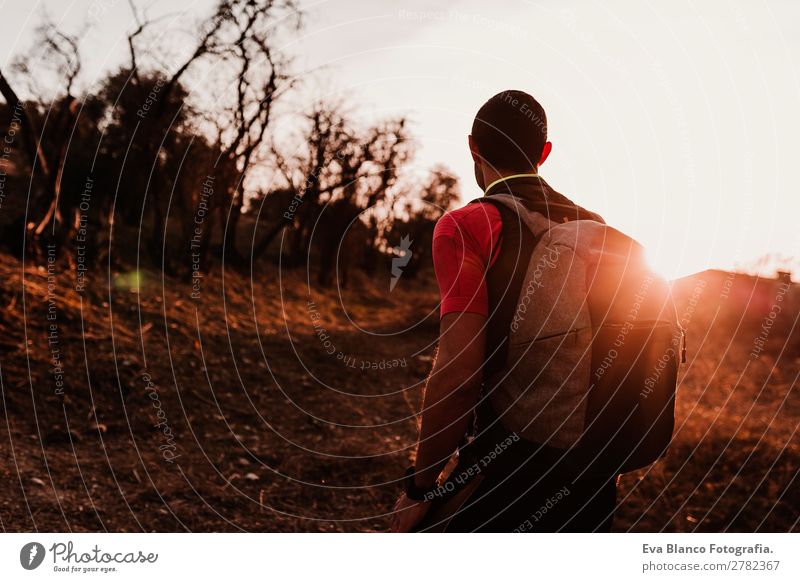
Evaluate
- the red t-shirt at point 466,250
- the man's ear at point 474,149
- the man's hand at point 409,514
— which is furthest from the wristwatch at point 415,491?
the man's ear at point 474,149

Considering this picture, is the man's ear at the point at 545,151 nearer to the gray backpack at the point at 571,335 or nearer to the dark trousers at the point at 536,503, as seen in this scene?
the gray backpack at the point at 571,335

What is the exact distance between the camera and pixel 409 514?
2.30m

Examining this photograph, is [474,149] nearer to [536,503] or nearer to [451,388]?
[451,388]

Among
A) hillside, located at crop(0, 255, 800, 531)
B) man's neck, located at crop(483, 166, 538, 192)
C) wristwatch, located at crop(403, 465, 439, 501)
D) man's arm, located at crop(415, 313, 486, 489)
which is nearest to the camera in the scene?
man's arm, located at crop(415, 313, 486, 489)

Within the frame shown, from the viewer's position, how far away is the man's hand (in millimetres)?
2287

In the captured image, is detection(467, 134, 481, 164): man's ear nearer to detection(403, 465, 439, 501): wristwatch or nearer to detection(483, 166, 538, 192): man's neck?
detection(483, 166, 538, 192): man's neck

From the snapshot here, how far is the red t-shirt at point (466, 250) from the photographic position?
217 cm

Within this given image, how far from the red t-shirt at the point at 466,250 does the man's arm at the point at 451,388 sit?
70mm

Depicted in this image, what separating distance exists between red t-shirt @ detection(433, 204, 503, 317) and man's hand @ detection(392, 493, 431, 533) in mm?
721

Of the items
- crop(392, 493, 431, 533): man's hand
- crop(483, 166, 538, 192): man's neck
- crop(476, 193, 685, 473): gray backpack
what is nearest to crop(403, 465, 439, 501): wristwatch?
crop(392, 493, 431, 533): man's hand

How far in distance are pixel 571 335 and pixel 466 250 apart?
49cm
